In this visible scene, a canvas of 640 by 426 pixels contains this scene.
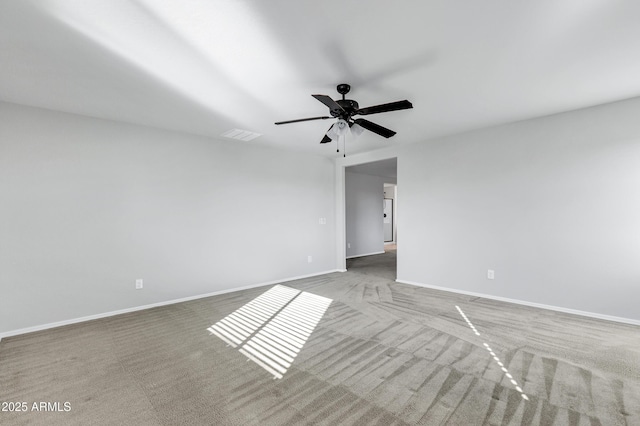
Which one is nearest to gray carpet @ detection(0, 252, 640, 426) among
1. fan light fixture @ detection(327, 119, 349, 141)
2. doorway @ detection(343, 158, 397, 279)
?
fan light fixture @ detection(327, 119, 349, 141)

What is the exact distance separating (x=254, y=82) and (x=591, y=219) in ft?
13.5

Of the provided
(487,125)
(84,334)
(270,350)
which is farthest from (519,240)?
(84,334)

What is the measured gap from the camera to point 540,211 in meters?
3.69

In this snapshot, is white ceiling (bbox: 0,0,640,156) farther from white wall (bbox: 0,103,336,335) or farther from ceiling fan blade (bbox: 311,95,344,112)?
white wall (bbox: 0,103,336,335)

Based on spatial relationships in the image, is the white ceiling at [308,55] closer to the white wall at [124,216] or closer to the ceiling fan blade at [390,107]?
the ceiling fan blade at [390,107]

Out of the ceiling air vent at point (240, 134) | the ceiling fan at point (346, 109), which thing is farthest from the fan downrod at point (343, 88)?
the ceiling air vent at point (240, 134)

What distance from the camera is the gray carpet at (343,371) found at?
68.5 inches

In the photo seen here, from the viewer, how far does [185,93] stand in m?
2.90

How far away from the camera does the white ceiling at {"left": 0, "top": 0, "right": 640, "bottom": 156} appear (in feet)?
5.79

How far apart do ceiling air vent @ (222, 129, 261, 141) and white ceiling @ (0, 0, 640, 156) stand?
2.07 ft

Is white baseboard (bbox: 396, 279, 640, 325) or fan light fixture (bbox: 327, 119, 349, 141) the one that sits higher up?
fan light fixture (bbox: 327, 119, 349, 141)

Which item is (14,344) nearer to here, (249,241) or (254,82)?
(249,241)

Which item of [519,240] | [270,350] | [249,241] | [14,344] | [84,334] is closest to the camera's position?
[270,350]

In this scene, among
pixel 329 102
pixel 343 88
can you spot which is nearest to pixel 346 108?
pixel 343 88
